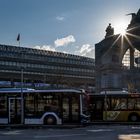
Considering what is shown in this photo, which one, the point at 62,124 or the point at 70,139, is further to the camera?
the point at 62,124

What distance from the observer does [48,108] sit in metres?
40.6

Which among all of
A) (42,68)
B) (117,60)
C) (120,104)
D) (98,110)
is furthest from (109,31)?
(42,68)

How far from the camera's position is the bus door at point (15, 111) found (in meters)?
41.3

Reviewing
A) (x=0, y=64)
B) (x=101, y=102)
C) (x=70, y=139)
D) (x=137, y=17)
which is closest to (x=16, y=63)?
(x=0, y=64)

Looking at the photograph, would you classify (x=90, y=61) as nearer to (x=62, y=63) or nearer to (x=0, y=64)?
(x=62, y=63)

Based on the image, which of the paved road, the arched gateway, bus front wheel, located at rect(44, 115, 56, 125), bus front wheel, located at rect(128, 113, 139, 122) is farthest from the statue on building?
the paved road

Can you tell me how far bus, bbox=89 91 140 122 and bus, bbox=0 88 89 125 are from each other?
655 centimetres

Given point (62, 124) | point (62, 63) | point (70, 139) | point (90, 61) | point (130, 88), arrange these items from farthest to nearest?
point (90, 61) → point (62, 63) → point (130, 88) → point (62, 124) → point (70, 139)

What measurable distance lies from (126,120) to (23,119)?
11142mm

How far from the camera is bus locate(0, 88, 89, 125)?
40.5 metres

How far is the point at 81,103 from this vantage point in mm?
40812

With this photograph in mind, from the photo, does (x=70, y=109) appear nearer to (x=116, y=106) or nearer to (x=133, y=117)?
(x=116, y=106)

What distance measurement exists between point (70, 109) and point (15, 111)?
4.67 meters

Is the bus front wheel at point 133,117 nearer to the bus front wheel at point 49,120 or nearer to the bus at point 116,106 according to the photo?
the bus at point 116,106
